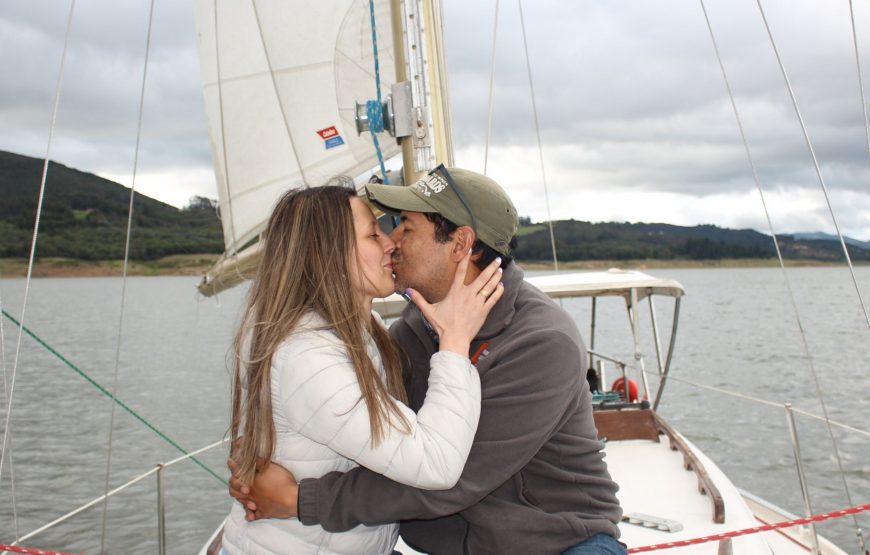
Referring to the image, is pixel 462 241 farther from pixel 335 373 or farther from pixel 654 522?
Answer: pixel 654 522

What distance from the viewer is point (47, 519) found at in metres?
12.6

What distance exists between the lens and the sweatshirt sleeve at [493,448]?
2066mm

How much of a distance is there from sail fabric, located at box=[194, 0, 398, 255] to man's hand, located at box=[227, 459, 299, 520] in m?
4.21

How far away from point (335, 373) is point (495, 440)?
0.49m

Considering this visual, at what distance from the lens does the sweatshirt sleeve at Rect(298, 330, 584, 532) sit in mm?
2066

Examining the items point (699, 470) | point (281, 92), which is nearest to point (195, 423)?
point (281, 92)

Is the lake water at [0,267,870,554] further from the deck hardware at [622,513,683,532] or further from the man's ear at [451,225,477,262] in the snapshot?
the deck hardware at [622,513,683,532]

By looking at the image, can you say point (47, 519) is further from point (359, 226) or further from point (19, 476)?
point (359, 226)

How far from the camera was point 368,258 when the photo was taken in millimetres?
2316

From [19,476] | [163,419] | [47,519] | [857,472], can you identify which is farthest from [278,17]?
[163,419]

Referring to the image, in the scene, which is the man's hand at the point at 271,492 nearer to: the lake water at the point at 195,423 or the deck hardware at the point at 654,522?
the lake water at the point at 195,423

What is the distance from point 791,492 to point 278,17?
1166cm

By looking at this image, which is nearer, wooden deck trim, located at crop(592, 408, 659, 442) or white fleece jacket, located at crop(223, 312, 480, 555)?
white fleece jacket, located at crop(223, 312, 480, 555)

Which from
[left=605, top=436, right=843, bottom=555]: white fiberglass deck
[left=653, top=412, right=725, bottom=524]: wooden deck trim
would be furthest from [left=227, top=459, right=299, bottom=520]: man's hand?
[left=653, top=412, right=725, bottom=524]: wooden deck trim
